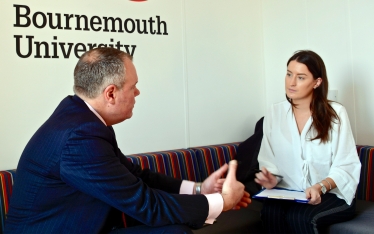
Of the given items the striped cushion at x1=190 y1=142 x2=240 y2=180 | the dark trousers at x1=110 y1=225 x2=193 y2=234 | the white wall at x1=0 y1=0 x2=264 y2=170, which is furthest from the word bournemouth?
the dark trousers at x1=110 y1=225 x2=193 y2=234

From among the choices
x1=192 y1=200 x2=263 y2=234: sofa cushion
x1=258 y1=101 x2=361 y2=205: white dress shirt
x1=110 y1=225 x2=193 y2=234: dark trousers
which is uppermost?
x1=258 y1=101 x2=361 y2=205: white dress shirt

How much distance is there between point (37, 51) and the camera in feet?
10.0

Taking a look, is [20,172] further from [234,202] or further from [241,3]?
[241,3]

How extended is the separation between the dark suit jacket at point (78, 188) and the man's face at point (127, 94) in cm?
18

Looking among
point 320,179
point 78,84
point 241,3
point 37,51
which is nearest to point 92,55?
point 78,84

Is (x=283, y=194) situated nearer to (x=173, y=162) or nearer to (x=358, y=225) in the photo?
(x=358, y=225)

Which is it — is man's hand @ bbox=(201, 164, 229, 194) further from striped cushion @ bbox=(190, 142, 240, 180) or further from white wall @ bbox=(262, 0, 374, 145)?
white wall @ bbox=(262, 0, 374, 145)

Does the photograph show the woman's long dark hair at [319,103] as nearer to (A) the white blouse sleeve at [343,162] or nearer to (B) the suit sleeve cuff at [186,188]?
(A) the white blouse sleeve at [343,162]

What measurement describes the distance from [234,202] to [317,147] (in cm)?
109

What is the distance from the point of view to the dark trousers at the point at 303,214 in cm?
263

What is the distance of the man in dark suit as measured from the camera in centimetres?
176

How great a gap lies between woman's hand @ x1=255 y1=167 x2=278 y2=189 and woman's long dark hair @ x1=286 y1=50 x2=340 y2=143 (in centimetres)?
41

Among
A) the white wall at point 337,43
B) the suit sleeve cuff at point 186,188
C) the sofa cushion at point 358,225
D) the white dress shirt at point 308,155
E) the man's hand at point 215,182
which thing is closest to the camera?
the man's hand at point 215,182

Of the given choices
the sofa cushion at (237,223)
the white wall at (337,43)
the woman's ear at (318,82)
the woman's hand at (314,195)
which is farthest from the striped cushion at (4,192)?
the white wall at (337,43)
